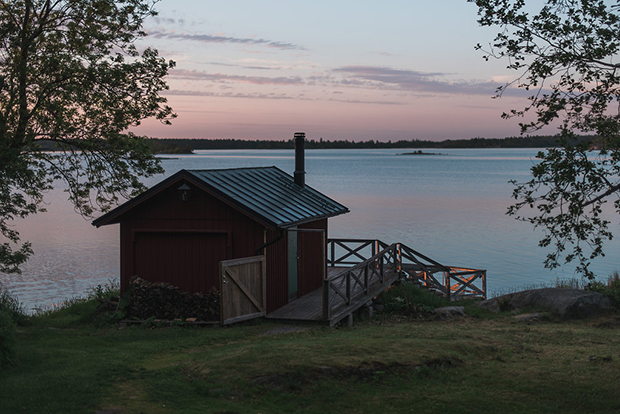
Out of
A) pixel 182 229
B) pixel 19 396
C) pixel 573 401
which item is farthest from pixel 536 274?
pixel 19 396

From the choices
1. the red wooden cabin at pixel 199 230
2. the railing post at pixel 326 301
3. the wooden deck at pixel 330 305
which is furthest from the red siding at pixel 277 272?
the railing post at pixel 326 301

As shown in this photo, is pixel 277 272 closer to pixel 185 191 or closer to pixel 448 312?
pixel 185 191

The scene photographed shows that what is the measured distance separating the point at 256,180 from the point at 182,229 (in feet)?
11.1

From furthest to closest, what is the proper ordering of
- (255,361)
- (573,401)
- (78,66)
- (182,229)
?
(182,229)
(78,66)
(255,361)
(573,401)

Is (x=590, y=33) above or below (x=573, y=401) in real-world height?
above

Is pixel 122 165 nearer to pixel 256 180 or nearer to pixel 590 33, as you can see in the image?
pixel 256 180

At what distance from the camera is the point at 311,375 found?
9312mm

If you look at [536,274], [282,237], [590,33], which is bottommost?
[536,274]

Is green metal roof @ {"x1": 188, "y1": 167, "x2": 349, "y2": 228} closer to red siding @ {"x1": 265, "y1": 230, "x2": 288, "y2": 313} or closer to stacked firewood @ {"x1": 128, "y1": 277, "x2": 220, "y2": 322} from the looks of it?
red siding @ {"x1": 265, "y1": 230, "x2": 288, "y2": 313}

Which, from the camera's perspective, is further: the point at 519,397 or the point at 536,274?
the point at 536,274

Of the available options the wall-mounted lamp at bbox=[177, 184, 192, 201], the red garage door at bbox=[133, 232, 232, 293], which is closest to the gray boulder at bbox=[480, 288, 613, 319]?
the red garage door at bbox=[133, 232, 232, 293]

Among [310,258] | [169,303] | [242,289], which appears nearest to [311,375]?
[242,289]

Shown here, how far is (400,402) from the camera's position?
28.3 ft

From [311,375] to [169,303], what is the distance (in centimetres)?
713
